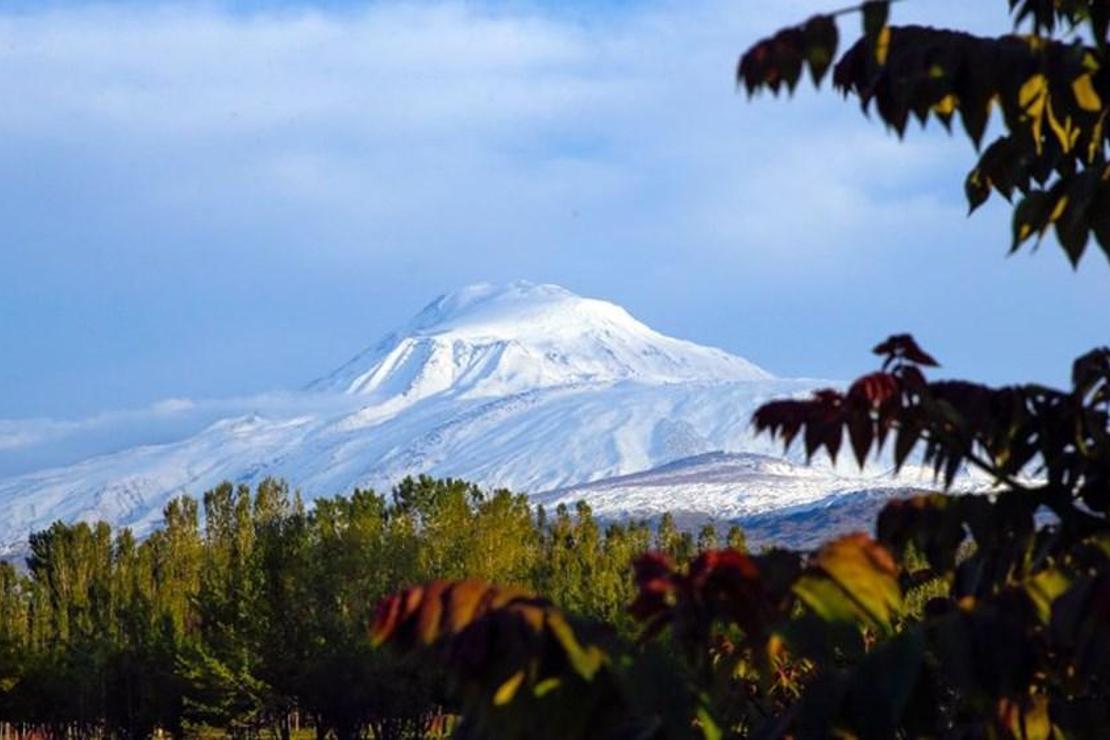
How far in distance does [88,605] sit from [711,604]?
6569cm

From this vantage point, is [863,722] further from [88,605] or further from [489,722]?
[88,605]

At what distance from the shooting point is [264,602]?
4991 centimetres

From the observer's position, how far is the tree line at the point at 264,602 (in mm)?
48938

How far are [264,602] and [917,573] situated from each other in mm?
45943

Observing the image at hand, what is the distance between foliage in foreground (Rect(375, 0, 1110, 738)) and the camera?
340 cm

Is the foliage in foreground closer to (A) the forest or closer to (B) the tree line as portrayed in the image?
(A) the forest

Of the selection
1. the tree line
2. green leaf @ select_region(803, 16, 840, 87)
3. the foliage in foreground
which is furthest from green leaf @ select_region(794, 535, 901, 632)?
the tree line

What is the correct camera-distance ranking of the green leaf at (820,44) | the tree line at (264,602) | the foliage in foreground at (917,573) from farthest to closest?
the tree line at (264,602)
the green leaf at (820,44)
the foliage in foreground at (917,573)

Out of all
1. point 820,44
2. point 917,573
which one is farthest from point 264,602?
point 820,44

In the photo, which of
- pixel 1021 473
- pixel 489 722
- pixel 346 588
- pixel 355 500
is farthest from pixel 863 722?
pixel 355 500

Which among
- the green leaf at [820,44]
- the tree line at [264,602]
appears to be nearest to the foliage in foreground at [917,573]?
the green leaf at [820,44]

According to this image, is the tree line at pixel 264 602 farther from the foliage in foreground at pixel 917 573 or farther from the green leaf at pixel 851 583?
the green leaf at pixel 851 583

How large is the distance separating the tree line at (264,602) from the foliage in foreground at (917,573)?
38601mm

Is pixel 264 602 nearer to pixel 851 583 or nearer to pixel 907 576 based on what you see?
pixel 907 576
